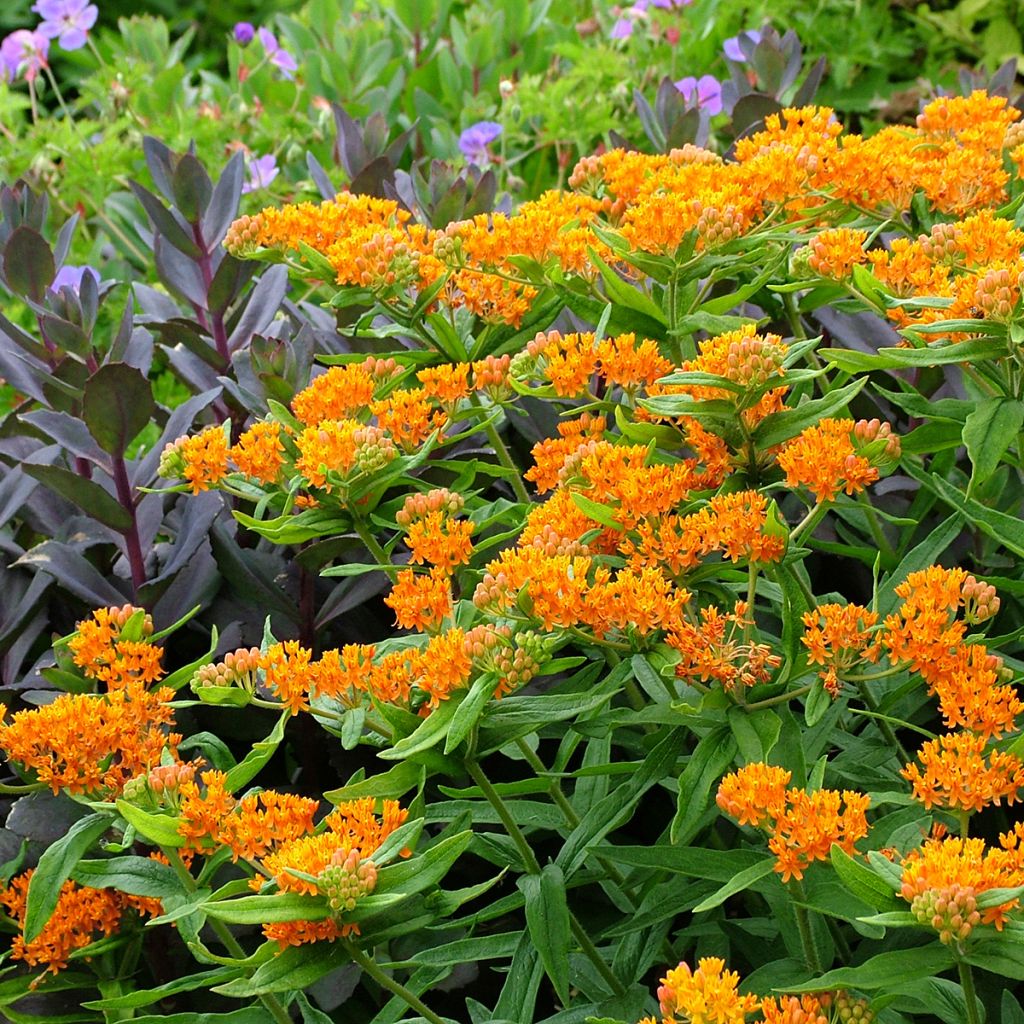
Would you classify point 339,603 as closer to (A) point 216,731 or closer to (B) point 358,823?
(A) point 216,731

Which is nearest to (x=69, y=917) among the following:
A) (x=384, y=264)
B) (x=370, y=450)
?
(x=370, y=450)

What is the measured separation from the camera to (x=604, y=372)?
75.4 inches

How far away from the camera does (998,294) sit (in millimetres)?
1626

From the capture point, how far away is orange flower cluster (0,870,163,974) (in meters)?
1.91

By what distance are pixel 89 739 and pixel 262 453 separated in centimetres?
46

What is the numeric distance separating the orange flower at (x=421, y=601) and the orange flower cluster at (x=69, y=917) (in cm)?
59

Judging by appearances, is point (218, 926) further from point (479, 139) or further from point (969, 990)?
point (479, 139)

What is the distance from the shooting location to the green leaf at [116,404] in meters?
2.21

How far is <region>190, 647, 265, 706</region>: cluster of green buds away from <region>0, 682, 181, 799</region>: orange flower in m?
0.14

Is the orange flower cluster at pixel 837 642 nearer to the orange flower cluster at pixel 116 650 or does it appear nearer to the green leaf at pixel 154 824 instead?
the green leaf at pixel 154 824

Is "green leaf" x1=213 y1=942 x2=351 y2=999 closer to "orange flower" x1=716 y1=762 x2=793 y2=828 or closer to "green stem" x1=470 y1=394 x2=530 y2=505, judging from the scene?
"orange flower" x1=716 y1=762 x2=793 y2=828

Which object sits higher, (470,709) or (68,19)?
(68,19)

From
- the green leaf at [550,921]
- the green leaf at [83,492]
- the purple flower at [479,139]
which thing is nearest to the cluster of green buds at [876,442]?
the green leaf at [550,921]

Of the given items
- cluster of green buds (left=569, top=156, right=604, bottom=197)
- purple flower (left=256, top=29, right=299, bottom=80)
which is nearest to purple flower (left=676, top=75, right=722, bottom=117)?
purple flower (left=256, top=29, right=299, bottom=80)
